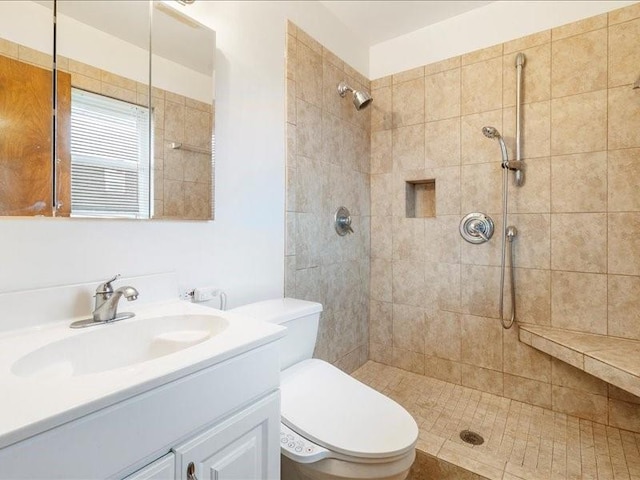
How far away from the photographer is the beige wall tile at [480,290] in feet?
6.64

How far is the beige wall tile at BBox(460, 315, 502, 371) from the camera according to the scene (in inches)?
79.8

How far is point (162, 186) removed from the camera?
123 centimetres

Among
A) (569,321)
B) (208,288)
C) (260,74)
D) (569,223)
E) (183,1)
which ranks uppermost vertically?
(183,1)

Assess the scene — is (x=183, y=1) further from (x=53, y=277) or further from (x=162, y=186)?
(x=53, y=277)

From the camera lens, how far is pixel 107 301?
0.98 metres

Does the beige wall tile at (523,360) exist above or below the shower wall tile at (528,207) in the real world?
below

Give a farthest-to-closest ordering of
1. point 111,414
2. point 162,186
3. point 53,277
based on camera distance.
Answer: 1. point 162,186
2. point 53,277
3. point 111,414

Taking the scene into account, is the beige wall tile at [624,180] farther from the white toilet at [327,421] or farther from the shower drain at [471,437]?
the white toilet at [327,421]

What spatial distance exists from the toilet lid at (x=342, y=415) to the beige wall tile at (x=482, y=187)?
52.5 inches

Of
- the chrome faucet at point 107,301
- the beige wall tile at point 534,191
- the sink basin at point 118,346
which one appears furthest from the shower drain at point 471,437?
the chrome faucet at point 107,301

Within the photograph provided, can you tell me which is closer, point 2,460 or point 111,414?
point 2,460

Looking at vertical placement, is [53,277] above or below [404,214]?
below

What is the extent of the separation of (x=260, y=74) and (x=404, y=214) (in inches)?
50.7

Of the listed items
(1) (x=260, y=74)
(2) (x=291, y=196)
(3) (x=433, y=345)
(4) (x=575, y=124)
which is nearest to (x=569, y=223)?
(4) (x=575, y=124)
